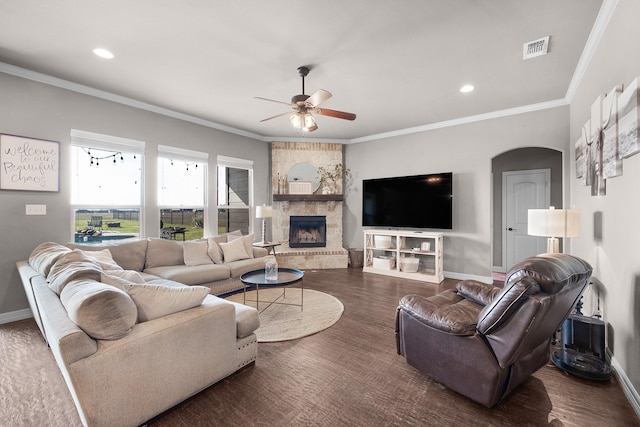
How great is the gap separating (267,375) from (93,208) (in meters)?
3.53

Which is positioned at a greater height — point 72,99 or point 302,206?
point 72,99

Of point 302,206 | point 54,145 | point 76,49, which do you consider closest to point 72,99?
point 54,145

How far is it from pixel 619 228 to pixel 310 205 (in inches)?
192

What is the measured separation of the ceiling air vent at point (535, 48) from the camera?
2.70 meters

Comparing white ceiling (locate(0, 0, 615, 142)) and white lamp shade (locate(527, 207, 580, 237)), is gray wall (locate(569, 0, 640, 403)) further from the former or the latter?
white ceiling (locate(0, 0, 615, 142))

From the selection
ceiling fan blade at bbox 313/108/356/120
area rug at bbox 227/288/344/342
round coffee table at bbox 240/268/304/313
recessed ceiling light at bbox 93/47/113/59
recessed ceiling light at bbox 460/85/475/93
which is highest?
recessed ceiling light at bbox 460/85/475/93

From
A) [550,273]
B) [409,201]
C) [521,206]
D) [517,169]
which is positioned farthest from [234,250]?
[517,169]

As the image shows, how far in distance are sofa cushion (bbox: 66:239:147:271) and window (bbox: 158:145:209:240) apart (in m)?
0.73

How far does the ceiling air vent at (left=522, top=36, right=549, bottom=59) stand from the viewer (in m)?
2.70

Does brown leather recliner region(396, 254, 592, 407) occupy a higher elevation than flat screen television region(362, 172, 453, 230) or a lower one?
lower

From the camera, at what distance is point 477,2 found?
7.27ft

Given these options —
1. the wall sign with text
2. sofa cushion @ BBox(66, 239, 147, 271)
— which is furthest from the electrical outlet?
sofa cushion @ BBox(66, 239, 147, 271)

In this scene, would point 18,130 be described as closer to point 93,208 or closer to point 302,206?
point 93,208

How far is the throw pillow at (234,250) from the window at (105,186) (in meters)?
1.34
